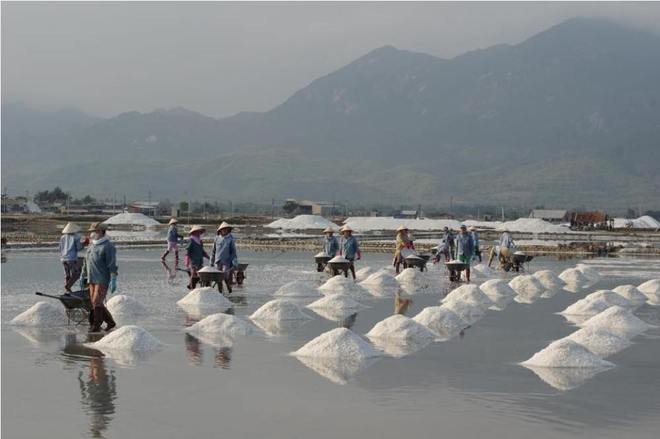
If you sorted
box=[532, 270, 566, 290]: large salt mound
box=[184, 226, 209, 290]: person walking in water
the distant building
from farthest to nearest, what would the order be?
the distant building → box=[532, 270, 566, 290]: large salt mound → box=[184, 226, 209, 290]: person walking in water

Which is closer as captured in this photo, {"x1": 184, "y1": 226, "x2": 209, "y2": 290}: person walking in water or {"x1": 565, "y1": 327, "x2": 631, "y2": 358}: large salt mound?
{"x1": 565, "y1": 327, "x2": 631, "y2": 358}: large salt mound

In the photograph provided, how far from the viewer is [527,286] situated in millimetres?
23953

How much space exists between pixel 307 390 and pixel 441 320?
5.77 m

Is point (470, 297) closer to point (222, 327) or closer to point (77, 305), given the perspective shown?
point (222, 327)

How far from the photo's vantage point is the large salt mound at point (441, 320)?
15711 millimetres

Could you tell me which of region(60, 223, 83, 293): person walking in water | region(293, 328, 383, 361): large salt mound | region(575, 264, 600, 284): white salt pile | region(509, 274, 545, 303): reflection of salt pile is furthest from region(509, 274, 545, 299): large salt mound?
region(293, 328, 383, 361): large salt mound

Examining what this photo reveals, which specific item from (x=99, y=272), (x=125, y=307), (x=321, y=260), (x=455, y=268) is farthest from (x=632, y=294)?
(x=99, y=272)

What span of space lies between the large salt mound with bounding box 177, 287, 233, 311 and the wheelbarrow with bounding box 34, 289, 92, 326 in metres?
2.93

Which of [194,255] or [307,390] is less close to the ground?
[194,255]

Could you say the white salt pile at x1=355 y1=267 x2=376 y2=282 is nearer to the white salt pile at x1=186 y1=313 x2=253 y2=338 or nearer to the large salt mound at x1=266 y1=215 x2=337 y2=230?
the white salt pile at x1=186 y1=313 x2=253 y2=338

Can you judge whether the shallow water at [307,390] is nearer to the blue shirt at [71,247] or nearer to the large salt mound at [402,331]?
the large salt mound at [402,331]

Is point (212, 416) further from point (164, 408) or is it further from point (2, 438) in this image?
point (2, 438)

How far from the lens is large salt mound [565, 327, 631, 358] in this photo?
44.7ft

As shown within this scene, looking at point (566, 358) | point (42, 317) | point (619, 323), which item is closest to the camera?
point (566, 358)
